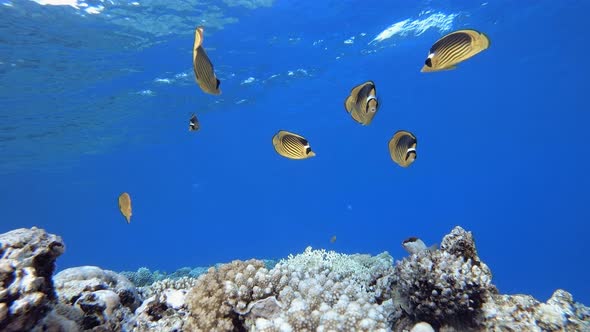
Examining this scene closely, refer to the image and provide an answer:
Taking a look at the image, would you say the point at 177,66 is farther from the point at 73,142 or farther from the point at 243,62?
the point at 73,142

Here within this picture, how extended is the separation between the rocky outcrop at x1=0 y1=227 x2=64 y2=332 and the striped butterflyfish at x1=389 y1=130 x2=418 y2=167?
→ 11.4 ft

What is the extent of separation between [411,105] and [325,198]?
107925 millimetres

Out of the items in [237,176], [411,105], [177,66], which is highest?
[237,176]

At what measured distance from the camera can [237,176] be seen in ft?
340

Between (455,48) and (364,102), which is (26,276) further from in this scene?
(455,48)

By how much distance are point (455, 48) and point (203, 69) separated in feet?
7.93

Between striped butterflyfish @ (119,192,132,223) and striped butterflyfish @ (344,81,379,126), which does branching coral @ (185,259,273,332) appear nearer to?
striped butterflyfish @ (344,81,379,126)

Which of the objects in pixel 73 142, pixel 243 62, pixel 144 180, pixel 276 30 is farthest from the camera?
pixel 144 180

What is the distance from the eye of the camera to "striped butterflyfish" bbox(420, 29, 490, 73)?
3.46 m

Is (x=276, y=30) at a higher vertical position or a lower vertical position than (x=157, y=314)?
higher

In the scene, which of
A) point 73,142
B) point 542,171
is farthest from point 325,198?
point 73,142

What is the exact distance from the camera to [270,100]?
42.0 meters

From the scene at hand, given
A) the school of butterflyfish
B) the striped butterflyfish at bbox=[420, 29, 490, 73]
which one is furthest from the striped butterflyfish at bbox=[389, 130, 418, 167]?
the striped butterflyfish at bbox=[420, 29, 490, 73]

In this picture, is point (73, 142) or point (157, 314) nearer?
point (157, 314)
